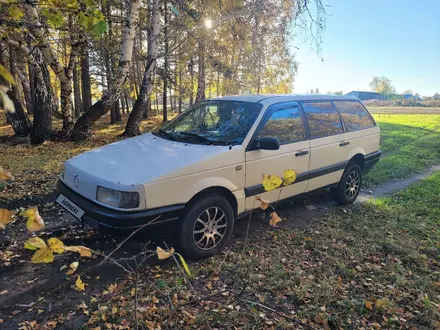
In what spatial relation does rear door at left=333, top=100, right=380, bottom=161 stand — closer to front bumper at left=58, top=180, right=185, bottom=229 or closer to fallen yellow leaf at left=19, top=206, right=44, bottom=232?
front bumper at left=58, top=180, right=185, bottom=229

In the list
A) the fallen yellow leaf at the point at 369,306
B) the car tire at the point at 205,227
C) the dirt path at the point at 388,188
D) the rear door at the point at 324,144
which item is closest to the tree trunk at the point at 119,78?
the rear door at the point at 324,144

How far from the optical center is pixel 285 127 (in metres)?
4.63

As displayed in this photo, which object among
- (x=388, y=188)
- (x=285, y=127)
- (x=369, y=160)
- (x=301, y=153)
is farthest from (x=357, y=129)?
(x=388, y=188)

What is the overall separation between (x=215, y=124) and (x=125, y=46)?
601 cm

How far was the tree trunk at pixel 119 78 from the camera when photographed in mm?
8953

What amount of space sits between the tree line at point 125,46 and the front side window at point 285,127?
231 cm

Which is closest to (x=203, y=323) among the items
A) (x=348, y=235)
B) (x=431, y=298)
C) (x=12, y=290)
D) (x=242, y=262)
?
(x=242, y=262)

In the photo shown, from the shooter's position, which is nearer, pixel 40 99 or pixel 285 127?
pixel 285 127

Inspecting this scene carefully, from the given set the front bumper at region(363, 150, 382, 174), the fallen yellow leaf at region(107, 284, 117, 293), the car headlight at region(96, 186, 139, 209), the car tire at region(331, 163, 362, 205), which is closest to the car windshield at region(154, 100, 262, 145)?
the car headlight at region(96, 186, 139, 209)

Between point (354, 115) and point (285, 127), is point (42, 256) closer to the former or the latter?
point (285, 127)

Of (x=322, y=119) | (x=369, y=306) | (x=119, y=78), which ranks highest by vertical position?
(x=119, y=78)

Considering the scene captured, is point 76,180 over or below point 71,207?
over

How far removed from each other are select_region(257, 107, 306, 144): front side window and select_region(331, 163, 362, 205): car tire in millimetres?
1456

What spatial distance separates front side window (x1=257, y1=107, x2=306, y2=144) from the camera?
4370 millimetres
